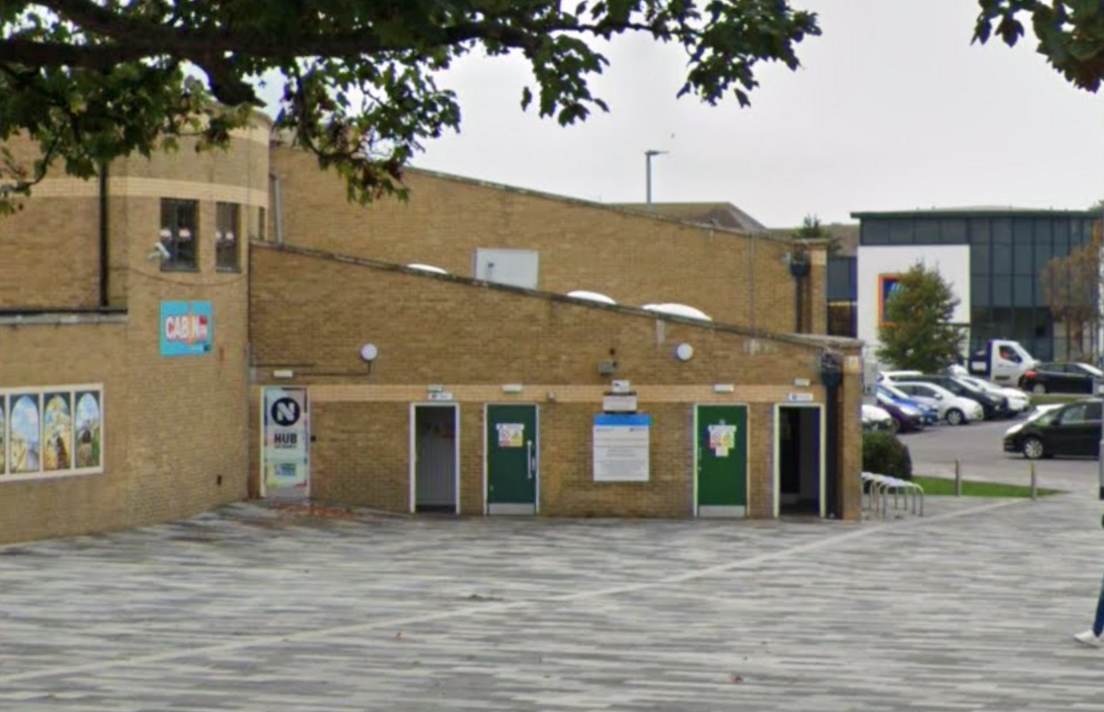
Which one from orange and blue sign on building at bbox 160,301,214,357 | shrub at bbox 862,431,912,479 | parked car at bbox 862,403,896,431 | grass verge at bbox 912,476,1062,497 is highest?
orange and blue sign on building at bbox 160,301,214,357

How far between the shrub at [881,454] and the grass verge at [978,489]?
1.64 m

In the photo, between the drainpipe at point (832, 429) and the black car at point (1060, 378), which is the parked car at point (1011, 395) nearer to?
the black car at point (1060, 378)

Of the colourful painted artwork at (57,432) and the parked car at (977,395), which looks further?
the parked car at (977,395)

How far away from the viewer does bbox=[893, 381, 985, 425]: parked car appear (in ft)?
233

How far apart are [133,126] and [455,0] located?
13.9 ft

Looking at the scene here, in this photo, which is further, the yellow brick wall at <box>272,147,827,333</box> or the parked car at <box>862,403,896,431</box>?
the parked car at <box>862,403,896,431</box>

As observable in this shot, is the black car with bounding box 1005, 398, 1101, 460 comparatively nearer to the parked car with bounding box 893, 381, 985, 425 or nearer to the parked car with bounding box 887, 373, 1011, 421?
the parked car with bounding box 893, 381, 985, 425

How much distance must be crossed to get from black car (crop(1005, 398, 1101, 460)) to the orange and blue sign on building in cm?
2736

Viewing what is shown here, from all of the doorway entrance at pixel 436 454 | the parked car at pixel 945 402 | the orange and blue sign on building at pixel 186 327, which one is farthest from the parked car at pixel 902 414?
the orange and blue sign on building at pixel 186 327

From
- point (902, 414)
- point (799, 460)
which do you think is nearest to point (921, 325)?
point (902, 414)

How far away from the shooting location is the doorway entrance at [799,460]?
3831cm

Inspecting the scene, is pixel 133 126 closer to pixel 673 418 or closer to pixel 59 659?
pixel 59 659

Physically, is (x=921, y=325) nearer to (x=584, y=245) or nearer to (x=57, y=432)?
(x=584, y=245)

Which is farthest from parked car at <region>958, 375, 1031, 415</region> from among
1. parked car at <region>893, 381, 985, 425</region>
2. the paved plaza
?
the paved plaza
